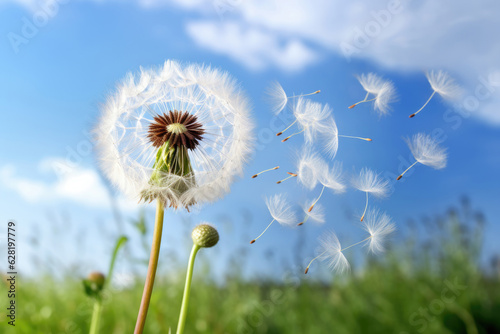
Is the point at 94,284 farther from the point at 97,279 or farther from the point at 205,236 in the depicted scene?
the point at 205,236

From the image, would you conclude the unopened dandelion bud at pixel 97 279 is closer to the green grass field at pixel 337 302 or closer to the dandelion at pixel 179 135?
the dandelion at pixel 179 135

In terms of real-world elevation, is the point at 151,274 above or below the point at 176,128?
below

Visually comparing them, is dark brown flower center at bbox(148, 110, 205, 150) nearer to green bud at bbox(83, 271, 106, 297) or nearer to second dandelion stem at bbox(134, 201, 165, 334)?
second dandelion stem at bbox(134, 201, 165, 334)

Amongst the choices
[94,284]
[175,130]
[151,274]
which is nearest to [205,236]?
[151,274]

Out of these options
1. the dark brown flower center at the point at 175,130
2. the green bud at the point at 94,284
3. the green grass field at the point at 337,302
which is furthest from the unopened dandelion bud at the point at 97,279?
the green grass field at the point at 337,302

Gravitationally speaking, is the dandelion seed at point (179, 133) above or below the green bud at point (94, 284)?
above

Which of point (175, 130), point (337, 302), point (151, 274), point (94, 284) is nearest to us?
point (151, 274)

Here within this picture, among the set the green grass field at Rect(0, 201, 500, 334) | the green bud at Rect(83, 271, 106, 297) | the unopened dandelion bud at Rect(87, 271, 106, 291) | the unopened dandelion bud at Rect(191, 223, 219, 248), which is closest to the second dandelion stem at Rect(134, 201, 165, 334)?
the unopened dandelion bud at Rect(191, 223, 219, 248)
